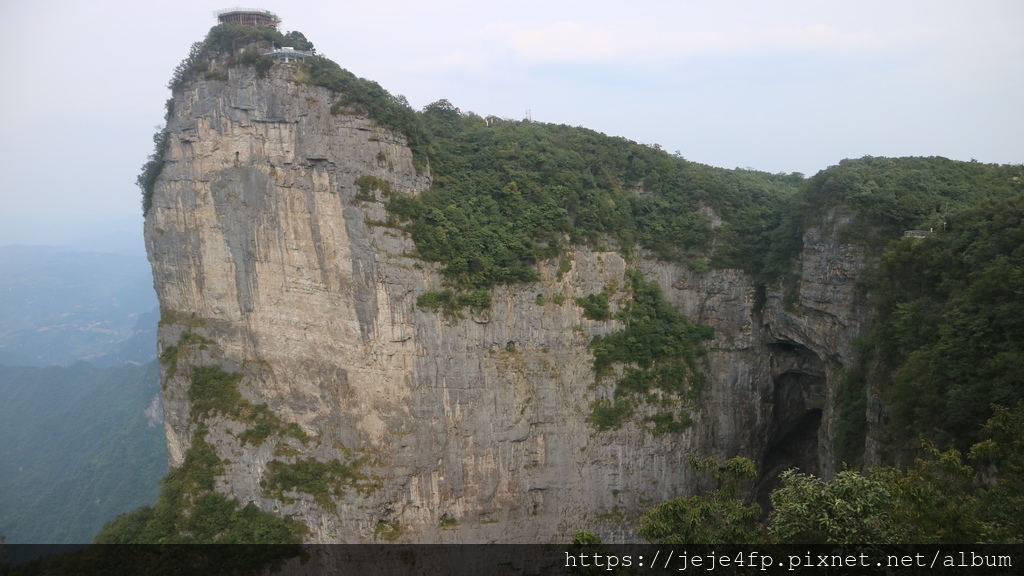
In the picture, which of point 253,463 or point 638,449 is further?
point 638,449

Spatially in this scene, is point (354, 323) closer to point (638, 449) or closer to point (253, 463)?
point (253, 463)

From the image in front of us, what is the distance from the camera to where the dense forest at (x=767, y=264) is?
1018 centimetres

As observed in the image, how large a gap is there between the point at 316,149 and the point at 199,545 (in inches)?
488

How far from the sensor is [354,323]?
19.8 m

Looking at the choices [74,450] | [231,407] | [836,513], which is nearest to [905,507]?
[836,513]

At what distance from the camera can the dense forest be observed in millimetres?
10180

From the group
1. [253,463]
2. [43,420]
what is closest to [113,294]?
[43,420]

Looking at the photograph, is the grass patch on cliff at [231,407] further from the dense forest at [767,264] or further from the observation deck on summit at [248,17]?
the observation deck on summit at [248,17]

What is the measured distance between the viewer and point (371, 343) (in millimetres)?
19812

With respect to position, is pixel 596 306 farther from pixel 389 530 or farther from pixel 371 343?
pixel 389 530

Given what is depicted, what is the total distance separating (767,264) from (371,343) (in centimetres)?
1414

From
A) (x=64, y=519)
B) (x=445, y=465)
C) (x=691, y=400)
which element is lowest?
(x=64, y=519)

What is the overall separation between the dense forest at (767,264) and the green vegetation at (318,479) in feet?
4.08

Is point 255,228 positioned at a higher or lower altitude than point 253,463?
higher
